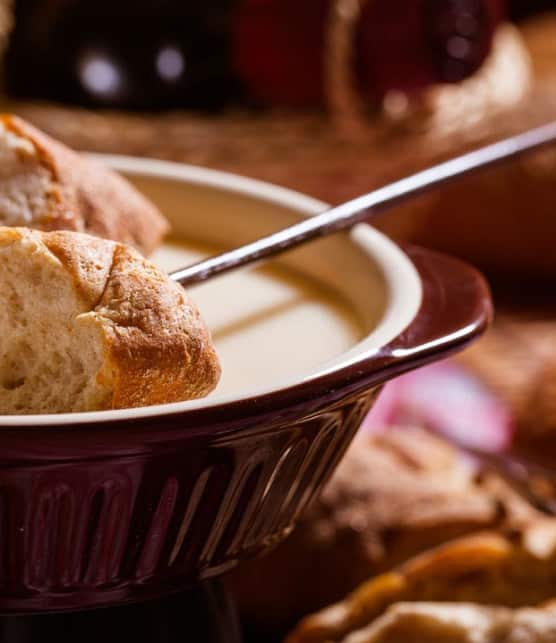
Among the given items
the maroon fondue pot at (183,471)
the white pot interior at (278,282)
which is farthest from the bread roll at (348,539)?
the maroon fondue pot at (183,471)

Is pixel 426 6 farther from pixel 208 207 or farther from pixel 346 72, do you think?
pixel 208 207

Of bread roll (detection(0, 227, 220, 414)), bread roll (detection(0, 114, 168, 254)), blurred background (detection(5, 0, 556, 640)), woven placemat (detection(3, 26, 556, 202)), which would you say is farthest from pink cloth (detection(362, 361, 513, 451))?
bread roll (detection(0, 227, 220, 414))

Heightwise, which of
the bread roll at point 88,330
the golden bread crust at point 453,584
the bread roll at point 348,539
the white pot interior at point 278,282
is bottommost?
the bread roll at point 348,539

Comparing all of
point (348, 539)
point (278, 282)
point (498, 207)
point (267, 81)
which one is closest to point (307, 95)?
point (267, 81)

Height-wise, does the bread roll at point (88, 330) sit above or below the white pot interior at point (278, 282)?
above

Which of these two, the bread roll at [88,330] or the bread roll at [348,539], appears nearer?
the bread roll at [88,330]

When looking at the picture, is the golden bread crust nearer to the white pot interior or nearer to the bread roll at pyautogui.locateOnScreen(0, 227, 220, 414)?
the white pot interior

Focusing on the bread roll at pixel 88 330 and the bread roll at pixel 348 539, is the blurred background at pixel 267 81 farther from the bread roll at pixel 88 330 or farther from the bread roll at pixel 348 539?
the bread roll at pixel 88 330
